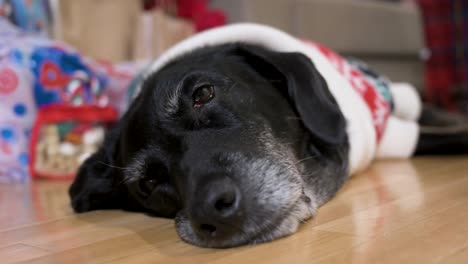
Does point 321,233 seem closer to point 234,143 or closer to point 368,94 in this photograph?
point 234,143

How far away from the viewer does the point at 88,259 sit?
4.55 feet

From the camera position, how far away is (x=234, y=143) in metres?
1.49

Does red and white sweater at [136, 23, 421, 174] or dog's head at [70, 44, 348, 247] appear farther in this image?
red and white sweater at [136, 23, 421, 174]

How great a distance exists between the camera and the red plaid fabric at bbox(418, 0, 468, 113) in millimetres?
5547

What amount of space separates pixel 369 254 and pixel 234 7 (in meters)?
3.70

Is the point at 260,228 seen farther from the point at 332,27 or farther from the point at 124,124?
the point at 332,27

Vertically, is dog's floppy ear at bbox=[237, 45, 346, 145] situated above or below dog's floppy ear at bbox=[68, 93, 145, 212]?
above

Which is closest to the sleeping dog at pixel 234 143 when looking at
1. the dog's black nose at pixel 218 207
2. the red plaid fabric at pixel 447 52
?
the dog's black nose at pixel 218 207

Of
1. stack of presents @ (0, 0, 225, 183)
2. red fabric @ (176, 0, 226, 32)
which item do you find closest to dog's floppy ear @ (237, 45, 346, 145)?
stack of presents @ (0, 0, 225, 183)

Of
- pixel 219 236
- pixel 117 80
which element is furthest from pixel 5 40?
pixel 219 236

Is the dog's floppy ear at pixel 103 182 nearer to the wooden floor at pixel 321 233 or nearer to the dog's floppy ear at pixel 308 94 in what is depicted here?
the wooden floor at pixel 321 233

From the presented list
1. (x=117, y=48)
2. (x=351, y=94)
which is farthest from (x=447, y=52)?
(x=351, y=94)

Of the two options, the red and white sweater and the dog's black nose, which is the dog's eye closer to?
the dog's black nose

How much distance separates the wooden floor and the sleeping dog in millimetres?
63
